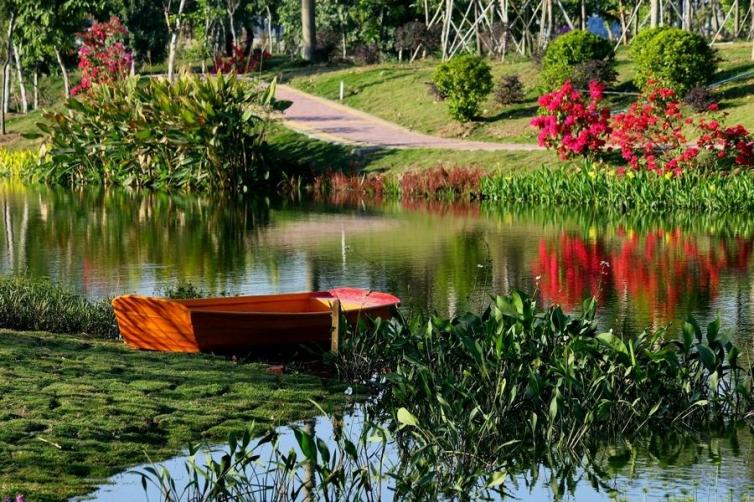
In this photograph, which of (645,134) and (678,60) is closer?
(645,134)

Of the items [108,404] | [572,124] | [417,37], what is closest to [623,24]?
[417,37]

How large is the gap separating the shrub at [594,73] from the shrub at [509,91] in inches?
105

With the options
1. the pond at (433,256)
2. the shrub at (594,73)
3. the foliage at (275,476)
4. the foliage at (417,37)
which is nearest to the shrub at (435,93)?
the shrub at (594,73)

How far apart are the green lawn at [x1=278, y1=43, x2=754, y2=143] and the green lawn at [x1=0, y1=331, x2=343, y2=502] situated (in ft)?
87.1

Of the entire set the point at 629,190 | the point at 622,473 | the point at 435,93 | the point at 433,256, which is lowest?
the point at 622,473

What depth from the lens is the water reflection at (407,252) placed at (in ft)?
68.3

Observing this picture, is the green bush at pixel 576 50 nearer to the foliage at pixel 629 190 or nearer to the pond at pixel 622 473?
the foliage at pixel 629 190

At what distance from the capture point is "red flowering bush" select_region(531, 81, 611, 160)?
114 ft

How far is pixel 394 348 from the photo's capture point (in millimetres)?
12938

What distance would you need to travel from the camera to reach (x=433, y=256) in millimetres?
25484

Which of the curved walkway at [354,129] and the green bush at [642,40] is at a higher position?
the green bush at [642,40]

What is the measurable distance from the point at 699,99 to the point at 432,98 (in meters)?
13.7

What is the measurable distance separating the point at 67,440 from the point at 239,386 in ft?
8.94

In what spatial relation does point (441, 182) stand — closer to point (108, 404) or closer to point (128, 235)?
point (128, 235)
